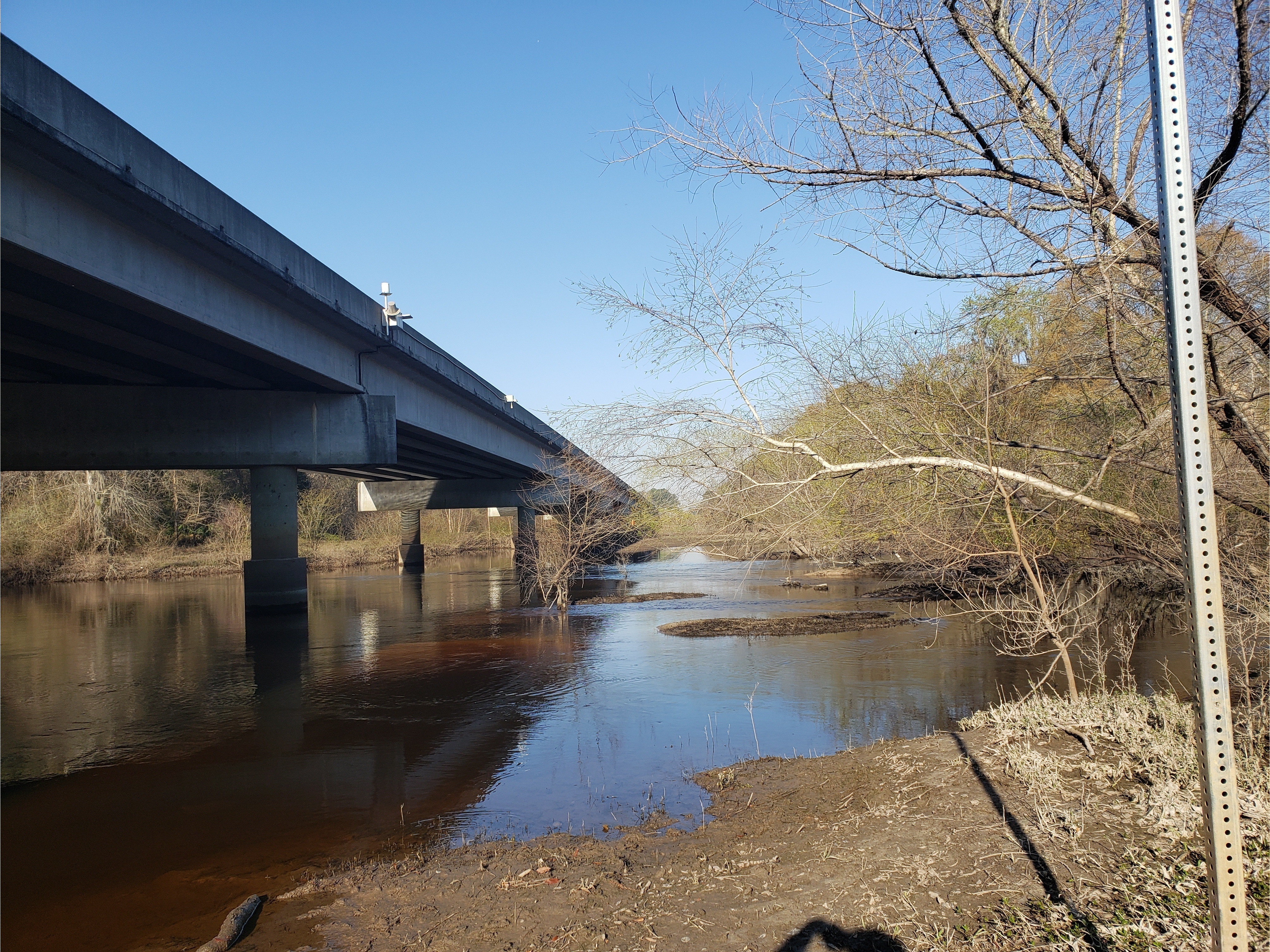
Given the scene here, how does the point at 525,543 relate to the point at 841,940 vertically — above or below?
above

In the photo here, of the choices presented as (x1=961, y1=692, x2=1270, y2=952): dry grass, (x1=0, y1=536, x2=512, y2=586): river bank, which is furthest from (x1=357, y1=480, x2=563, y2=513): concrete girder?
(x1=961, y1=692, x2=1270, y2=952): dry grass

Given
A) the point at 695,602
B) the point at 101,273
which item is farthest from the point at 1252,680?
the point at 695,602

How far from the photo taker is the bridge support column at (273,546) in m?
25.1

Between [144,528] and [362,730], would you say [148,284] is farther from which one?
[144,528]

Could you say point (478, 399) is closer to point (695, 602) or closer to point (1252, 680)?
point (695, 602)

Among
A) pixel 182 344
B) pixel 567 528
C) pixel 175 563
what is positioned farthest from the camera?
pixel 175 563

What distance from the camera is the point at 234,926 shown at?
19.1 ft

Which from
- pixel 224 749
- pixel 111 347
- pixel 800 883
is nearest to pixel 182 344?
pixel 111 347

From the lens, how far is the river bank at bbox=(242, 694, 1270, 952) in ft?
14.7

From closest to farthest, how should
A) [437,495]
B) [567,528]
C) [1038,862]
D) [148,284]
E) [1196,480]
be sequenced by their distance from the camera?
[1196,480] → [1038,862] → [148,284] → [567,528] → [437,495]

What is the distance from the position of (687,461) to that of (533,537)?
105 ft

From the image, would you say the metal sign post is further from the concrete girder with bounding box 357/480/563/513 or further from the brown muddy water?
the concrete girder with bounding box 357/480/563/513

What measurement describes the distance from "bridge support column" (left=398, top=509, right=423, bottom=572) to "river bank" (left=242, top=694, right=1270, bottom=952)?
43.6m

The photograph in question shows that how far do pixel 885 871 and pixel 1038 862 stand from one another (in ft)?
2.90
